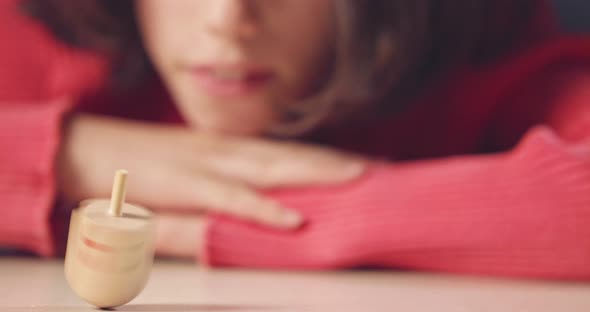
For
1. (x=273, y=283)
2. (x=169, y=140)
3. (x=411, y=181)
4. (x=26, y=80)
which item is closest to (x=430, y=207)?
(x=411, y=181)

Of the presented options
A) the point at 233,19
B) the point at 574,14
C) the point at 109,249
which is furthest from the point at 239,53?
the point at 574,14

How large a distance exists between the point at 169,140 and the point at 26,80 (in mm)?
285

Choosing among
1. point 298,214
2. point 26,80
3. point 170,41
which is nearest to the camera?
point 298,214

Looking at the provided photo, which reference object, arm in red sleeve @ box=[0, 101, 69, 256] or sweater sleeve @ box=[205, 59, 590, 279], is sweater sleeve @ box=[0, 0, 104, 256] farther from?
sweater sleeve @ box=[205, 59, 590, 279]

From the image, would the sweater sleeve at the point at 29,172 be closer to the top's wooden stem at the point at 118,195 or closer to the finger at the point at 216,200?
the finger at the point at 216,200

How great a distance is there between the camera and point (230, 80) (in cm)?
76

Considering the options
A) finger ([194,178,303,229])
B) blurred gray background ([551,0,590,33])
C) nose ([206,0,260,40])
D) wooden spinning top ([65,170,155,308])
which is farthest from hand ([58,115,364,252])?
blurred gray background ([551,0,590,33])

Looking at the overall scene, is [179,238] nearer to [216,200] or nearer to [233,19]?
[216,200]

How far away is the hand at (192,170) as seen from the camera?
2.21 feet

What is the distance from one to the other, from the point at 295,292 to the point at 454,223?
0.57 ft

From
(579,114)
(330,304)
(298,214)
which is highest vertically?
(579,114)

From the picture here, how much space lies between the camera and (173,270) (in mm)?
589

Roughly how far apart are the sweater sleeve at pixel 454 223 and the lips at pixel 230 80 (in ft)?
0.55

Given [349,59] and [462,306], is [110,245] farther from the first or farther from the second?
[349,59]
